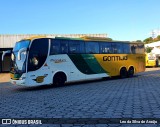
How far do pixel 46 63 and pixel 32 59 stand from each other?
1.06 m

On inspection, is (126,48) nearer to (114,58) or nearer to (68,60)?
(114,58)

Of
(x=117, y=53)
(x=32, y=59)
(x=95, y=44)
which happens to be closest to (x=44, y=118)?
(x=32, y=59)

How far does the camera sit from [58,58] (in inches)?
699

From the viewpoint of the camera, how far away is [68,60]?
60.5 ft

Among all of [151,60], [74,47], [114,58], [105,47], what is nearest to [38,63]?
[74,47]

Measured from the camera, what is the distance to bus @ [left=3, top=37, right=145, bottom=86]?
1619 centimetres

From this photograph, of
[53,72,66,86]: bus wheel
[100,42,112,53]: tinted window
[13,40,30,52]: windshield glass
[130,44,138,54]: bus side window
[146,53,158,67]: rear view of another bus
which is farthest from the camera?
[146,53,158,67]: rear view of another bus

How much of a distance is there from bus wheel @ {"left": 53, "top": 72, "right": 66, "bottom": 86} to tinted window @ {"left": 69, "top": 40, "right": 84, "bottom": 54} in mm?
1655

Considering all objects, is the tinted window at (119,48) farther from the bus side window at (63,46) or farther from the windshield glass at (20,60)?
the windshield glass at (20,60)

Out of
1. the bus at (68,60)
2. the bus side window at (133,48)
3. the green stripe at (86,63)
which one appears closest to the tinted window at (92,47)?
the bus at (68,60)

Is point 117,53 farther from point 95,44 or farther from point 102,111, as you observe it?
point 102,111

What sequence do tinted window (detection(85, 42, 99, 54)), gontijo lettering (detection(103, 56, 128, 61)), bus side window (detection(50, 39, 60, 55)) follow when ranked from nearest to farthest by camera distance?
bus side window (detection(50, 39, 60, 55)) < tinted window (detection(85, 42, 99, 54)) < gontijo lettering (detection(103, 56, 128, 61))

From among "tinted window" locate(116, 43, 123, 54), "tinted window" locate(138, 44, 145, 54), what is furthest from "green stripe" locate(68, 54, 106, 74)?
"tinted window" locate(138, 44, 145, 54)

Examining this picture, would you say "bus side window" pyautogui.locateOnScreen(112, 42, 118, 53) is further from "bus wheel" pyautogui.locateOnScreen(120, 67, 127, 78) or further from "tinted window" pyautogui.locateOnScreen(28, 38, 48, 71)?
"tinted window" pyautogui.locateOnScreen(28, 38, 48, 71)
